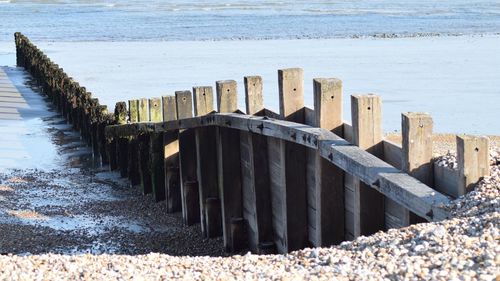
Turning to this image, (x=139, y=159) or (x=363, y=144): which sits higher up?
(x=363, y=144)

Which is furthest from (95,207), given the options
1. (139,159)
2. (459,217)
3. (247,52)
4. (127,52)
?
(127,52)

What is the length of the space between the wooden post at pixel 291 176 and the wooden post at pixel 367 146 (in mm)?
1273

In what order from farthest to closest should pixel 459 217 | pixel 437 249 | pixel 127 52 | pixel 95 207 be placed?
pixel 127 52 < pixel 95 207 < pixel 459 217 < pixel 437 249

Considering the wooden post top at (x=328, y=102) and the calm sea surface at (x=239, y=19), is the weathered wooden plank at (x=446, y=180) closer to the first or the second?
the wooden post top at (x=328, y=102)

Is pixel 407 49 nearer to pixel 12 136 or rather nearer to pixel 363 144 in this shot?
pixel 12 136

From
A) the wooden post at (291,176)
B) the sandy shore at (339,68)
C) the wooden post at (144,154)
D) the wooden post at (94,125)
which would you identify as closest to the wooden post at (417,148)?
the wooden post at (291,176)

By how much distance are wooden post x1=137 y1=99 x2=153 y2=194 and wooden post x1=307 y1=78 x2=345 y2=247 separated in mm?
4975

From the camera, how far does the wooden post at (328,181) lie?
7699 millimetres

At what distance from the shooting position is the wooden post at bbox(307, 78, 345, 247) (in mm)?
7699

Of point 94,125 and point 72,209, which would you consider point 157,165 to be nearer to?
point 72,209

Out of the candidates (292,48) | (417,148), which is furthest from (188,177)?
(292,48)

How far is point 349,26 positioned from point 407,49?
1309cm

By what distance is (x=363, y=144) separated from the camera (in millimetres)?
7164

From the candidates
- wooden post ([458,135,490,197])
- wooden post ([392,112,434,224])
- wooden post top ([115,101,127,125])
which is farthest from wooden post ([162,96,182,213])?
wooden post ([458,135,490,197])
